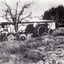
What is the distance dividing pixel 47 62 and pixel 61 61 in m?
0.45

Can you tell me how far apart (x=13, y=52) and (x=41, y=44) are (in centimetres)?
160

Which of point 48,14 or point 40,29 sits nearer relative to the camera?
point 40,29

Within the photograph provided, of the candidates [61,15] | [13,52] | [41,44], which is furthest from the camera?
[61,15]

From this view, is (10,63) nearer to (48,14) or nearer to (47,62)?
(47,62)

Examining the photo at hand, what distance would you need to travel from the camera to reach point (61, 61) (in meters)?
5.20

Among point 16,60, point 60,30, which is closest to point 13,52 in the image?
point 16,60

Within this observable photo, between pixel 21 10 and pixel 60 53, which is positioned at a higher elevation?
pixel 21 10

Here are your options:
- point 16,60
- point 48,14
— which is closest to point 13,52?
point 16,60

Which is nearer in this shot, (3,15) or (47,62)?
(47,62)

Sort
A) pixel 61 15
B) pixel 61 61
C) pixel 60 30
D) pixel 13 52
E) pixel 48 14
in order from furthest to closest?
1. pixel 48 14
2. pixel 61 15
3. pixel 60 30
4. pixel 13 52
5. pixel 61 61

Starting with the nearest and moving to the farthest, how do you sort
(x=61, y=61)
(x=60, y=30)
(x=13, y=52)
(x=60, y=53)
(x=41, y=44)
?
1. (x=61, y=61)
2. (x=60, y=53)
3. (x=13, y=52)
4. (x=41, y=44)
5. (x=60, y=30)

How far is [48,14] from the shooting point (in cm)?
5141

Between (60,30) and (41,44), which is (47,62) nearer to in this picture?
(41,44)

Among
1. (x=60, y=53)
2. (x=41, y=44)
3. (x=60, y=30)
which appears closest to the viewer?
(x=60, y=53)
